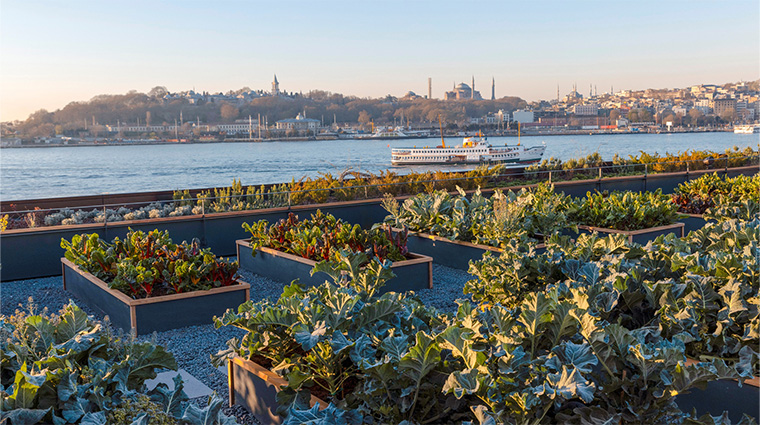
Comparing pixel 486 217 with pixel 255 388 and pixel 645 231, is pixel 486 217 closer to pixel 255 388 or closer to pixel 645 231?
pixel 645 231

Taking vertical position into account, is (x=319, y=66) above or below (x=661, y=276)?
above

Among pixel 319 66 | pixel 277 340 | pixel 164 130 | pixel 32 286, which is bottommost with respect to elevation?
pixel 32 286

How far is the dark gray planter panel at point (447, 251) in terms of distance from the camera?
7.09 meters

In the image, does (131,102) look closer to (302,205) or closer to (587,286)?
(302,205)

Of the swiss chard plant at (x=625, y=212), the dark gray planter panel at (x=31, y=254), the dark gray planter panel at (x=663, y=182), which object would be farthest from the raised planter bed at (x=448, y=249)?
the dark gray planter panel at (x=663, y=182)

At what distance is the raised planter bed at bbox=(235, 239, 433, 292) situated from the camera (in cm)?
615

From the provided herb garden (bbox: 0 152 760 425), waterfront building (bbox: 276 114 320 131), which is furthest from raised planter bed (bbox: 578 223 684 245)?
waterfront building (bbox: 276 114 320 131)

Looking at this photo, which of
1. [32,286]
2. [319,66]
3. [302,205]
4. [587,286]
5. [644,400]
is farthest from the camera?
[319,66]

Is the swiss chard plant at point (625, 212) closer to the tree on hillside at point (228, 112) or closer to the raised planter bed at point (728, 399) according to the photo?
the raised planter bed at point (728, 399)

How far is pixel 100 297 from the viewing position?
5.42 m

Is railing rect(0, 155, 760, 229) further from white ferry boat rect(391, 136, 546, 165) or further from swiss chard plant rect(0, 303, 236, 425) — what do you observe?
white ferry boat rect(391, 136, 546, 165)

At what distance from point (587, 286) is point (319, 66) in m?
72.5

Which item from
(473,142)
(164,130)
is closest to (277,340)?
(473,142)

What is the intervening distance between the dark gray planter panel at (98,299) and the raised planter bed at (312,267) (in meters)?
1.83
